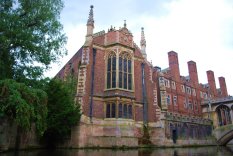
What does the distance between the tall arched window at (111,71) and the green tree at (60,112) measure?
220 inches

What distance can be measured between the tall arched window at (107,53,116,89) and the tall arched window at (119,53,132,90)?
0.79 metres

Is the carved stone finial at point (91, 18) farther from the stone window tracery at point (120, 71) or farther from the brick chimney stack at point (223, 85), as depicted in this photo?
Answer: the brick chimney stack at point (223, 85)

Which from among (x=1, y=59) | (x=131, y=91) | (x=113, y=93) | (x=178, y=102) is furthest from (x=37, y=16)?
(x=178, y=102)

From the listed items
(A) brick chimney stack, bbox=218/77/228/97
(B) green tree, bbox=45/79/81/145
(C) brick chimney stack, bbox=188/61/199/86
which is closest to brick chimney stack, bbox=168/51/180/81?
(C) brick chimney stack, bbox=188/61/199/86

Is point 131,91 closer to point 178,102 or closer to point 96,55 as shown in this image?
point 96,55

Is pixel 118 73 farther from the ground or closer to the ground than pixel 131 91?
farther from the ground

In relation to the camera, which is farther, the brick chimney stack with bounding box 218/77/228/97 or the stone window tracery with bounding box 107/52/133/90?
the brick chimney stack with bounding box 218/77/228/97

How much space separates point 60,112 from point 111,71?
895 cm

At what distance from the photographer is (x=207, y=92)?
189 ft

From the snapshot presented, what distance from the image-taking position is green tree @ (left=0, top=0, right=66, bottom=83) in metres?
15.5

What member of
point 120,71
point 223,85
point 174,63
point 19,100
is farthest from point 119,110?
point 223,85

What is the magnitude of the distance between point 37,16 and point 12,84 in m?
6.18

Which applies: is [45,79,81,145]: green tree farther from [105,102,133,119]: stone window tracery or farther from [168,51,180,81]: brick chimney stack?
[168,51,180,81]: brick chimney stack

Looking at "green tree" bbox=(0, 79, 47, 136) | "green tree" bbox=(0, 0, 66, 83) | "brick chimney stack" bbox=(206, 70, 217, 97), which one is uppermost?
"brick chimney stack" bbox=(206, 70, 217, 97)
